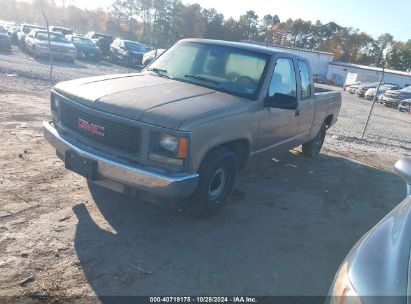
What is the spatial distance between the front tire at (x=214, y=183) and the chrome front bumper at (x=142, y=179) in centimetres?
27

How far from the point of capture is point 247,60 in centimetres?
501

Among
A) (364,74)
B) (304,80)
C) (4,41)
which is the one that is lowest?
(364,74)

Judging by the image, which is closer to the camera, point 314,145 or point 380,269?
point 380,269

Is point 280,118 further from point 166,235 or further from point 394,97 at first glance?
point 394,97

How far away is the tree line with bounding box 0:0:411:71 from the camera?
198ft

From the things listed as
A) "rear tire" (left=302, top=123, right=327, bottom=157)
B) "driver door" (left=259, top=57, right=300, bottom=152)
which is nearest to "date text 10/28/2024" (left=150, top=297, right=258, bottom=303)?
"driver door" (left=259, top=57, right=300, bottom=152)

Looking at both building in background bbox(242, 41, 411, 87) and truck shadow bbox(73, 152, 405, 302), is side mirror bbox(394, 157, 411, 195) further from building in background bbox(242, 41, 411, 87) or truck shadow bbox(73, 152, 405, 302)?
building in background bbox(242, 41, 411, 87)

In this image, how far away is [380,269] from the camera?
6.59ft

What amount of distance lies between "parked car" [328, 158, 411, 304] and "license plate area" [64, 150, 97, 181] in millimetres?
2495

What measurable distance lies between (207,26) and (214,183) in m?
61.2

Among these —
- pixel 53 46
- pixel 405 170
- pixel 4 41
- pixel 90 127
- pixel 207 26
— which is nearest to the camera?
pixel 405 170

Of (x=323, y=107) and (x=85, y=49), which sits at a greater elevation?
(x=323, y=107)

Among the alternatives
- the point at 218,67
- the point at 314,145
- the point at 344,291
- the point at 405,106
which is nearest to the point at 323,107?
the point at 314,145

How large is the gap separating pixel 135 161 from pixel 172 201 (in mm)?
528
